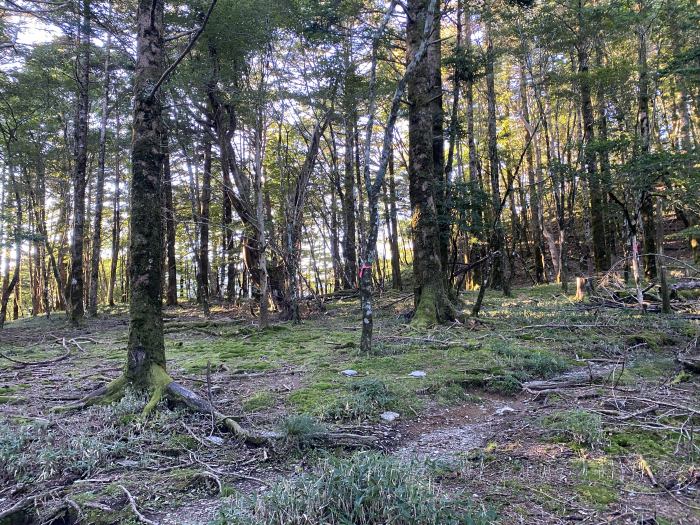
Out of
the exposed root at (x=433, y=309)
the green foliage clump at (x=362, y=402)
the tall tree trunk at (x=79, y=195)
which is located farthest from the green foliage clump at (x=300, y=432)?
the tall tree trunk at (x=79, y=195)

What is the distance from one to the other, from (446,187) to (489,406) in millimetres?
6928

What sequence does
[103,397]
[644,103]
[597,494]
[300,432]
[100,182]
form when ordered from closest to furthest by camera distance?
[597,494]
[300,432]
[103,397]
[644,103]
[100,182]

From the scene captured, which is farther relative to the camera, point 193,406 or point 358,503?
point 193,406

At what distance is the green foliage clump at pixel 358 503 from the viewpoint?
6.95 ft

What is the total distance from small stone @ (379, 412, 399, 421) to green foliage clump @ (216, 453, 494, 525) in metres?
1.47

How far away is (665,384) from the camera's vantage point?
14.0 ft

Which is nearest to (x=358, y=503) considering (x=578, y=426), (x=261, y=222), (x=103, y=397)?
(x=578, y=426)

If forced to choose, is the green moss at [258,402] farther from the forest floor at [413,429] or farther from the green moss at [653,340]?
the green moss at [653,340]

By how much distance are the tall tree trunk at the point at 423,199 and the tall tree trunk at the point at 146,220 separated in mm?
5441

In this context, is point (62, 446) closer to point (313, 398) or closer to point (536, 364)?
point (313, 398)

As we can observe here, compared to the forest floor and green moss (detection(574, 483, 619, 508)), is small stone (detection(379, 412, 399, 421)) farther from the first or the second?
green moss (detection(574, 483, 619, 508))

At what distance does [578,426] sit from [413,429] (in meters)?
1.36

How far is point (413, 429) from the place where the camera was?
3818 millimetres

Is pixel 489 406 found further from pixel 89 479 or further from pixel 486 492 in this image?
pixel 89 479
